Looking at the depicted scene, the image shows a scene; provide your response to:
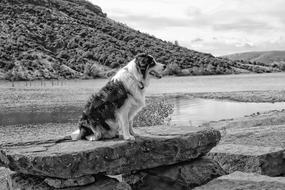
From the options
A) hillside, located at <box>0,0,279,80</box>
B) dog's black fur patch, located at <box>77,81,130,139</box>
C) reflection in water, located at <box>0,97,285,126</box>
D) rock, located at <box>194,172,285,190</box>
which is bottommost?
reflection in water, located at <box>0,97,285,126</box>

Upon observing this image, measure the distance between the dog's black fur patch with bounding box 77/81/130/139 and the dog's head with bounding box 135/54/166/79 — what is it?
57cm

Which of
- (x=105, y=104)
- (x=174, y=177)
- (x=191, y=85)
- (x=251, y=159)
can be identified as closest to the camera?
(x=105, y=104)

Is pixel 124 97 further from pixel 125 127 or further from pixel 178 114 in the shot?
pixel 178 114

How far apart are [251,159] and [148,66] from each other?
3.98 metres

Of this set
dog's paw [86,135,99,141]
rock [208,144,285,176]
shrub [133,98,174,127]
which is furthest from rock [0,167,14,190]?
shrub [133,98,174,127]

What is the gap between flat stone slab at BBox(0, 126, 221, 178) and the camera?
31.1ft

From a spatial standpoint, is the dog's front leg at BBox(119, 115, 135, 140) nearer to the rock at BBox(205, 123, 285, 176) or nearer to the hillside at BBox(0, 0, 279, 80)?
the rock at BBox(205, 123, 285, 176)

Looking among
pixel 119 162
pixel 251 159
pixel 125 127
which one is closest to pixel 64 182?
pixel 119 162

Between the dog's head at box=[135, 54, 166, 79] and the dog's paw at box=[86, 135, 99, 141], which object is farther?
the dog's paw at box=[86, 135, 99, 141]

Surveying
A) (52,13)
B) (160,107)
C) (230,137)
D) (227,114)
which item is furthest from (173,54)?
(230,137)

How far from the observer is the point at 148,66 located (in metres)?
9.88

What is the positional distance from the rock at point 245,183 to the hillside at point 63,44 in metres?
98.6

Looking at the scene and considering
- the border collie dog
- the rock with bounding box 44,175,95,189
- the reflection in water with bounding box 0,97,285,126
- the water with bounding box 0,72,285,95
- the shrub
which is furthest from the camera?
the water with bounding box 0,72,285,95

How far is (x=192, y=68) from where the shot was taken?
14900cm
